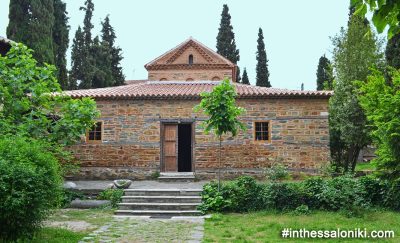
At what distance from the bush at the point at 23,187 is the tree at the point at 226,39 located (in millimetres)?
23289

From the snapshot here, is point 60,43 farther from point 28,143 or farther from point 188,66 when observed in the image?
point 28,143

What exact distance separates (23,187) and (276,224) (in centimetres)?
523

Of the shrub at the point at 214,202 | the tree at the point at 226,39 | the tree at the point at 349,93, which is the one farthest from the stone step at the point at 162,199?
the tree at the point at 226,39

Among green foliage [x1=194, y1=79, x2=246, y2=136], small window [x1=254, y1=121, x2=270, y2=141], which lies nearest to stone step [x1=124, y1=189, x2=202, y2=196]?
green foliage [x1=194, y1=79, x2=246, y2=136]

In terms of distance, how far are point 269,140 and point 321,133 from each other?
205 cm

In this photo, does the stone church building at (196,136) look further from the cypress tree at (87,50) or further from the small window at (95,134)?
the cypress tree at (87,50)

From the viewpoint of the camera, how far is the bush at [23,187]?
5598 mm

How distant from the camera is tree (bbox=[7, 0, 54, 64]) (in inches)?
762

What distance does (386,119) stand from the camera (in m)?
9.23

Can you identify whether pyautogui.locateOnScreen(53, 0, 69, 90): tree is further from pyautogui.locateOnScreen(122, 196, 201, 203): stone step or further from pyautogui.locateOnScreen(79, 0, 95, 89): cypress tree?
pyautogui.locateOnScreen(122, 196, 201, 203): stone step

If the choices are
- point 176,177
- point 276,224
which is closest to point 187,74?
point 176,177

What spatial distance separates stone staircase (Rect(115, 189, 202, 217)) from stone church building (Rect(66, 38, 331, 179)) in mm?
3318

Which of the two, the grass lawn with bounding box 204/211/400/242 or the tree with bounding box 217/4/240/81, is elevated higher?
the tree with bounding box 217/4/240/81

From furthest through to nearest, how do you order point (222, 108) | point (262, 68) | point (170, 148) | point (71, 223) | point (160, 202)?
1. point (262, 68)
2. point (170, 148)
3. point (222, 108)
4. point (160, 202)
5. point (71, 223)
